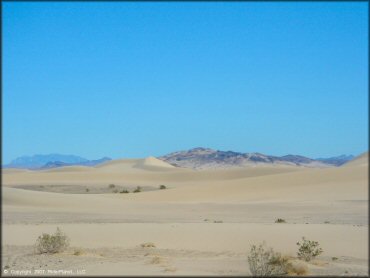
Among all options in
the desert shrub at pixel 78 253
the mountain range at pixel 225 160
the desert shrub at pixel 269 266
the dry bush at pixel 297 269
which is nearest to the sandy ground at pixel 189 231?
the desert shrub at pixel 78 253

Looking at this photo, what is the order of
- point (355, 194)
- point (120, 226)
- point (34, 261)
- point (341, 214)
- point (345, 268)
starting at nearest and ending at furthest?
1. point (345, 268)
2. point (34, 261)
3. point (120, 226)
4. point (341, 214)
5. point (355, 194)

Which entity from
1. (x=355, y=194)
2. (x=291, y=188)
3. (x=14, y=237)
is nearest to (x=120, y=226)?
(x=14, y=237)

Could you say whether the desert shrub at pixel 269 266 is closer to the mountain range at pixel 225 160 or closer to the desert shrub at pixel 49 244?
the desert shrub at pixel 49 244

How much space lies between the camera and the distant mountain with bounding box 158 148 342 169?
14838 centimetres

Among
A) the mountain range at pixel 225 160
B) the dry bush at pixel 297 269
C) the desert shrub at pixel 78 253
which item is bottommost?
the dry bush at pixel 297 269

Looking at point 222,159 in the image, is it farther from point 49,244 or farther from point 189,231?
point 49,244

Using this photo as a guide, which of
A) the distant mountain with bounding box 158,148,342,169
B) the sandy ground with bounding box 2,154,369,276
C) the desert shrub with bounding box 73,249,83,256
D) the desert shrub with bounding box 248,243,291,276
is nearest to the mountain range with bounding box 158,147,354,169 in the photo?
the distant mountain with bounding box 158,148,342,169

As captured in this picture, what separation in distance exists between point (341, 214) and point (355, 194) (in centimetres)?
920

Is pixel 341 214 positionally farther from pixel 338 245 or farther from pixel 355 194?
pixel 338 245

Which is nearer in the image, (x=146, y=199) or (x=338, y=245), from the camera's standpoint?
(x=338, y=245)

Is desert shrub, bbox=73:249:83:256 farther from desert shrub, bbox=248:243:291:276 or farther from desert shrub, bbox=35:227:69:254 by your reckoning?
desert shrub, bbox=248:243:291:276

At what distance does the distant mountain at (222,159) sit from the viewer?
148m

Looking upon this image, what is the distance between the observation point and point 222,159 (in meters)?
156

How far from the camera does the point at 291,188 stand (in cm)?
4538
